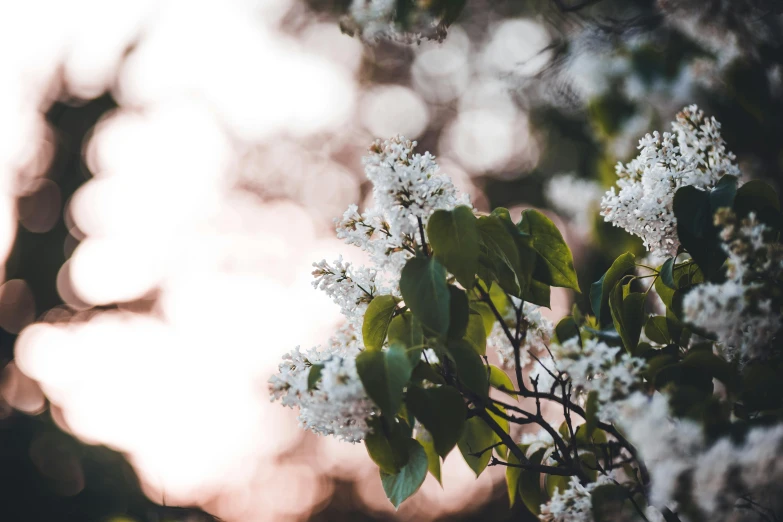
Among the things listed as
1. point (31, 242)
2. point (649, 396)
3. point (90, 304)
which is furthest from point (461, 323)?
point (31, 242)

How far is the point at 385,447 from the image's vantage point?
861 mm

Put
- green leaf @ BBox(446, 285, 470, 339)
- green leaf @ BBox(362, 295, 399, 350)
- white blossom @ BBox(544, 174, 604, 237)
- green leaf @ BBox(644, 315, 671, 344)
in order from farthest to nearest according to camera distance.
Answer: white blossom @ BBox(544, 174, 604, 237) → green leaf @ BBox(644, 315, 671, 344) → green leaf @ BBox(362, 295, 399, 350) → green leaf @ BBox(446, 285, 470, 339)

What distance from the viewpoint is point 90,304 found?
7.52 metres

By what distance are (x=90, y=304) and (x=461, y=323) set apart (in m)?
7.74

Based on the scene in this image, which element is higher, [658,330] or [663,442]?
[663,442]

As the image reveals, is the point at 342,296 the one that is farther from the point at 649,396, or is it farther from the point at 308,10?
the point at 308,10

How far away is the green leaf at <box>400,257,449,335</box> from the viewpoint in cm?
79

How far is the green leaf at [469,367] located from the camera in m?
0.82

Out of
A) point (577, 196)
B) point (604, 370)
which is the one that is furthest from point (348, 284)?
point (577, 196)

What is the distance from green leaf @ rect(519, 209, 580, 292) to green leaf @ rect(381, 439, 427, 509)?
1.13 ft

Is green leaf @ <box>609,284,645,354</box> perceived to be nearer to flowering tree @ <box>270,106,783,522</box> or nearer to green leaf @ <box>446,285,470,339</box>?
flowering tree @ <box>270,106,783,522</box>

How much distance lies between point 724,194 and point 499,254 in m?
0.34

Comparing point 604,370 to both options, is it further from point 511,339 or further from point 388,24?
point 388,24

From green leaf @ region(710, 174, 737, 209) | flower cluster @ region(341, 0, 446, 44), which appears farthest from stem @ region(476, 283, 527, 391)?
flower cluster @ region(341, 0, 446, 44)
